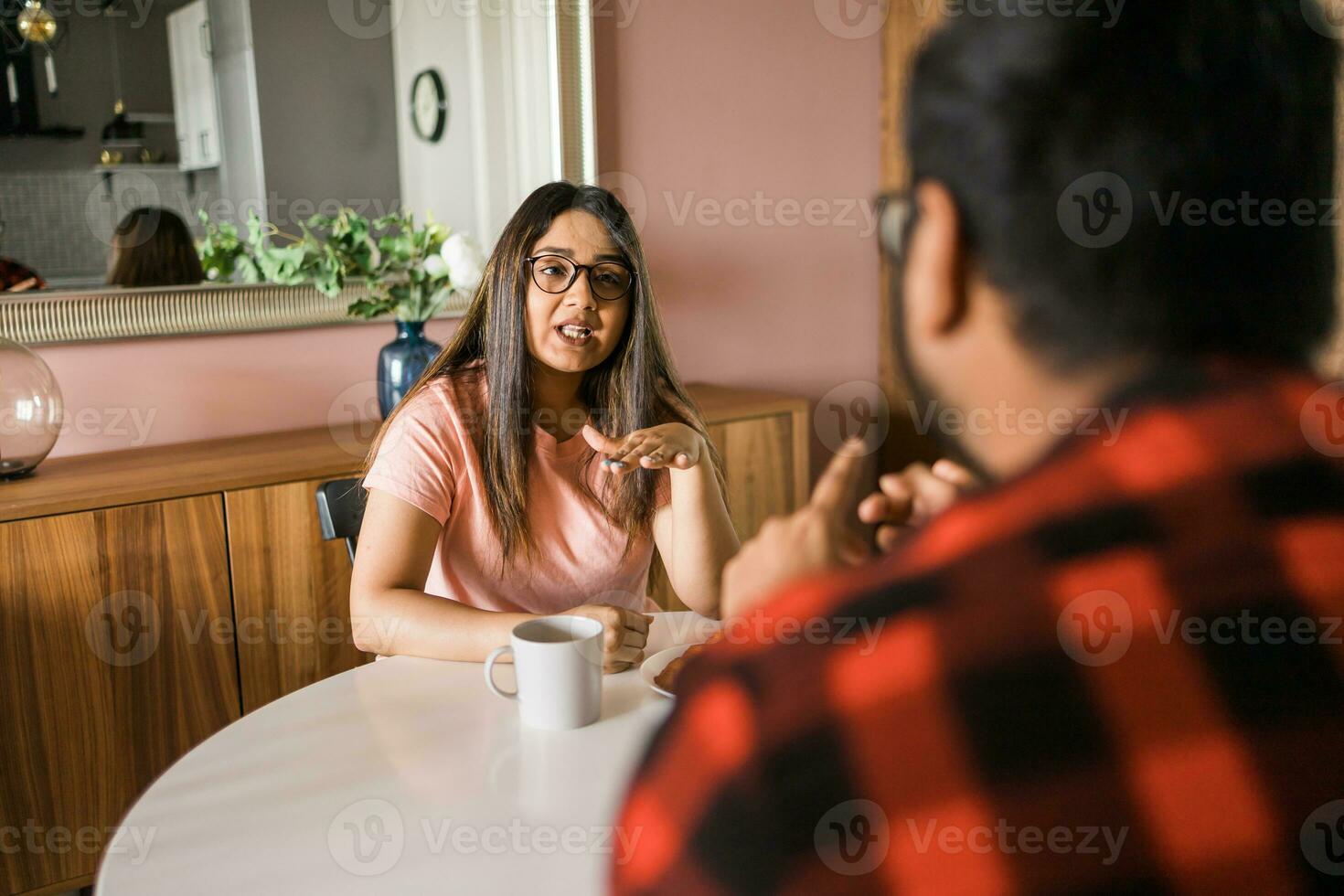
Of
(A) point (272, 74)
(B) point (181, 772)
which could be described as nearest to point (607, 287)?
(B) point (181, 772)

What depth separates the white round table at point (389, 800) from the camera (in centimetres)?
76

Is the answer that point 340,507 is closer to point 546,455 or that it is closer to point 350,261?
point 546,455

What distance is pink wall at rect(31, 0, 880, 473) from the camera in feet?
7.64

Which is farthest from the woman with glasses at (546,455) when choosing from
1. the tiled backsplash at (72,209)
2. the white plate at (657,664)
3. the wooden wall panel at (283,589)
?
the tiled backsplash at (72,209)

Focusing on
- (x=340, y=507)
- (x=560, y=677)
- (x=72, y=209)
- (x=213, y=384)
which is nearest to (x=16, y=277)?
(x=72, y=209)

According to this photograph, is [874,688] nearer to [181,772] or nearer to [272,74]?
[181,772]

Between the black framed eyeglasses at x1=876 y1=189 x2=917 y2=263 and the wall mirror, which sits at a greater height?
the wall mirror

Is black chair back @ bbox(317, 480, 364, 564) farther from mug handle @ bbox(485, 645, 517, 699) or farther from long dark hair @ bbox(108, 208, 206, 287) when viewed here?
long dark hair @ bbox(108, 208, 206, 287)

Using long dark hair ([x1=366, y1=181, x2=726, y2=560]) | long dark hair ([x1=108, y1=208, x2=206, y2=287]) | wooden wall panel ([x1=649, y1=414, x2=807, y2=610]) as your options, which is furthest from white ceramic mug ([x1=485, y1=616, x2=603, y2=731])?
long dark hair ([x1=108, y1=208, x2=206, y2=287])

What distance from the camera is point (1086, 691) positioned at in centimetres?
30

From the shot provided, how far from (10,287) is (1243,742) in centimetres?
222

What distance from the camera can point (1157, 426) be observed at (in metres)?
0.31

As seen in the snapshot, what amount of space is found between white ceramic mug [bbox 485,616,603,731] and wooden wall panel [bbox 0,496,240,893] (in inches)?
40.8

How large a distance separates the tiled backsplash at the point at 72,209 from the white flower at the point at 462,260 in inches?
21.4
